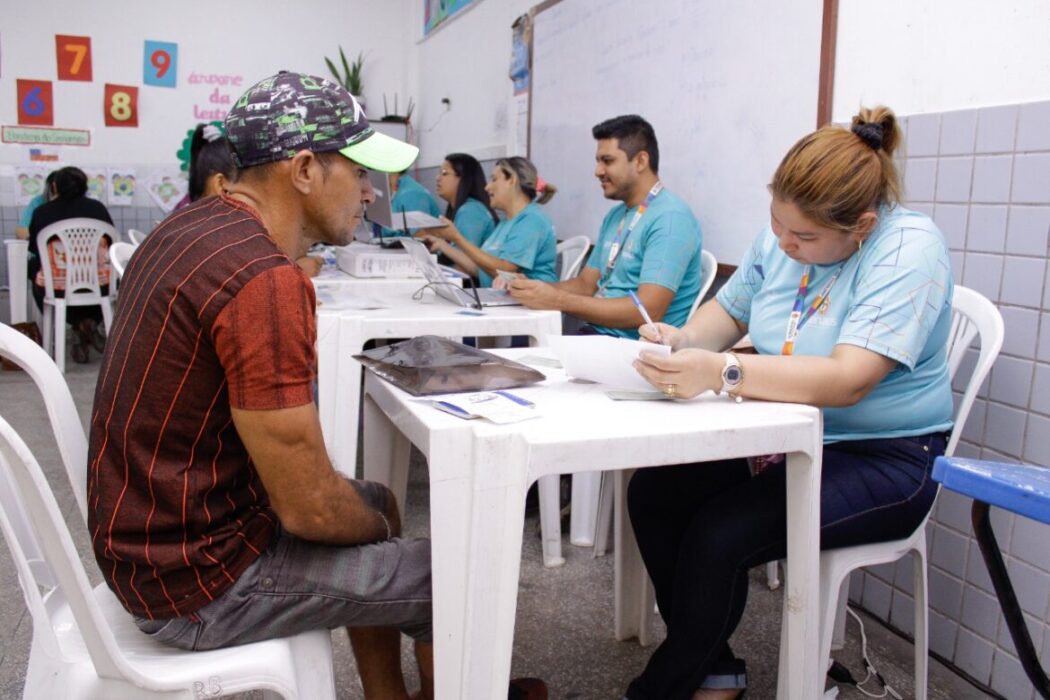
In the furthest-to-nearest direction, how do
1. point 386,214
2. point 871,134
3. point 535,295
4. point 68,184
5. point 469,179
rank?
point 68,184, point 469,179, point 386,214, point 535,295, point 871,134

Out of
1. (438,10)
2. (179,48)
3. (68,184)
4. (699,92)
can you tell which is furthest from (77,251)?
(699,92)

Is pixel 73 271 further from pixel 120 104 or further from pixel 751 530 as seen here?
pixel 751 530

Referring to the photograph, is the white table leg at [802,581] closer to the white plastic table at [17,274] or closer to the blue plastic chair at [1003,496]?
the blue plastic chair at [1003,496]

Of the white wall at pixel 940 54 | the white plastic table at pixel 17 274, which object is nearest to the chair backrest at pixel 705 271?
the white wall at pixel 940 54

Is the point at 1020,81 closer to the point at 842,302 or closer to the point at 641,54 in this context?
the point at 842,302

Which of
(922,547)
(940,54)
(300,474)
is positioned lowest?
(922,547)

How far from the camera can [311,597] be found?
1.08 meters

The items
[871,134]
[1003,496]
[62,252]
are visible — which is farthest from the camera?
[62,252]

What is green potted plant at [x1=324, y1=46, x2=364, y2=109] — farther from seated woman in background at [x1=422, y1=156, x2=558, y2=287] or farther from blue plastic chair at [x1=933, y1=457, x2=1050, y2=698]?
blue plastic chair at [x1=933, y1=457, x2=1050, y2=698]

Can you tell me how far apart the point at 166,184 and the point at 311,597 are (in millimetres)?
6070

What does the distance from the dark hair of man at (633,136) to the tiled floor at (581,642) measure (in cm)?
123

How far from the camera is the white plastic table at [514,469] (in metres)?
1.06

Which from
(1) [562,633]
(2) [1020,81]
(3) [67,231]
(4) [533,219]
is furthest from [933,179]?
(3) [67,231]

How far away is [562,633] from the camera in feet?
6.33
